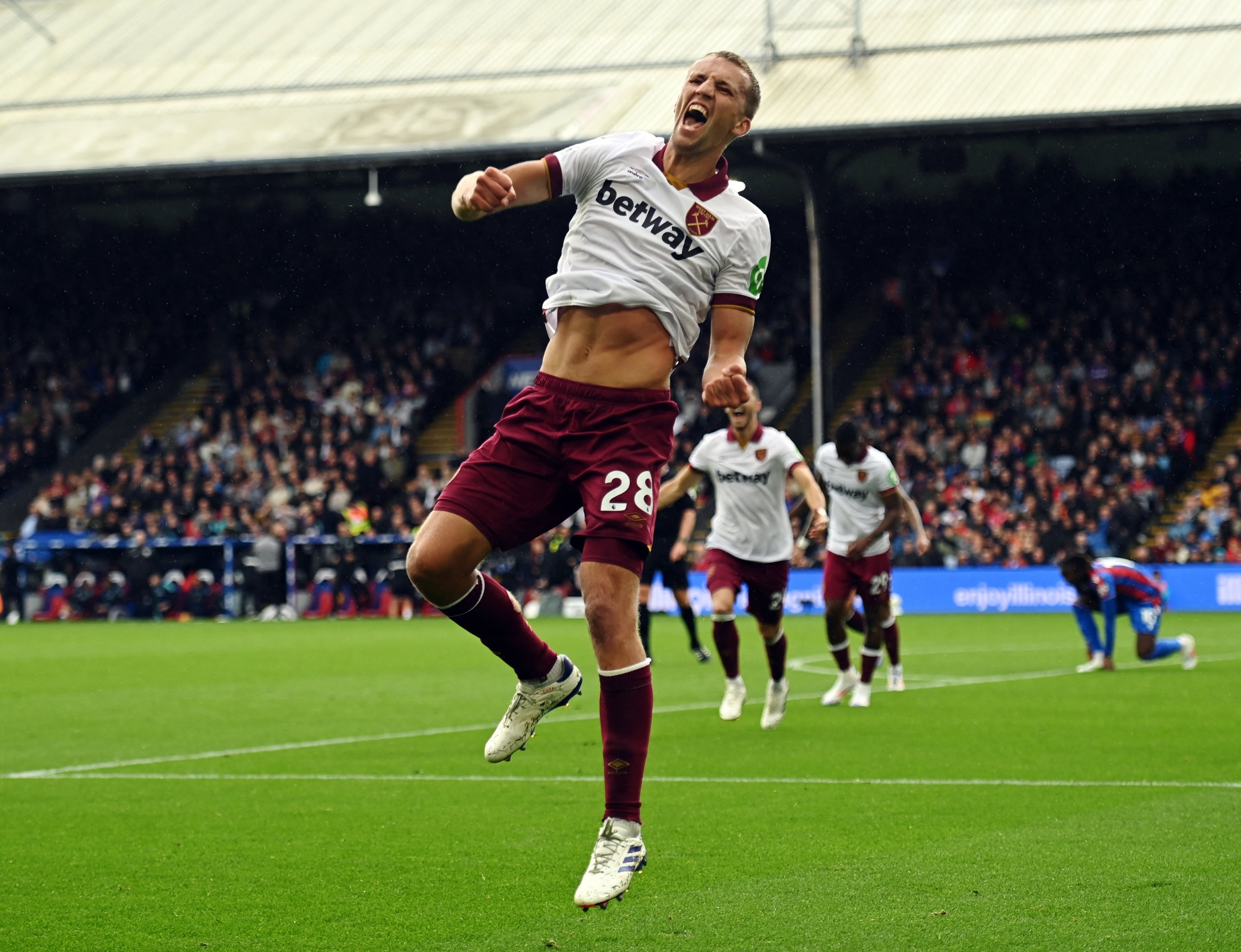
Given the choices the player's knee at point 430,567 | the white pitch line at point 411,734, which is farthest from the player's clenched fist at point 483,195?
the white pitch line at point 411,734

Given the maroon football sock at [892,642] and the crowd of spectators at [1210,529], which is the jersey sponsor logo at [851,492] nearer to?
the maroon football sock at [892,642]

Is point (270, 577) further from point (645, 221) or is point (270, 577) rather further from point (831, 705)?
point (645, 221)

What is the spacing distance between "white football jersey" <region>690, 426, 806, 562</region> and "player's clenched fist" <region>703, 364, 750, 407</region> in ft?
23.4

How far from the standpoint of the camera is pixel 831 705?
13508mm

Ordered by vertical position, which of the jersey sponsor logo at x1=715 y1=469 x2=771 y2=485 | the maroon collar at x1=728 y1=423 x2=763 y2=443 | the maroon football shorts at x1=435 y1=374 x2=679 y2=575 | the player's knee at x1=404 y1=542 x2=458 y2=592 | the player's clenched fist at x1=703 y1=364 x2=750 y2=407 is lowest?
the player's knee at x1=404 y1=542 x2=458 y2=592

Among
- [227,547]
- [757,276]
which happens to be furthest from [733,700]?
[227,547]

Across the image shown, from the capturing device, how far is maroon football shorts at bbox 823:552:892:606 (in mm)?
13555

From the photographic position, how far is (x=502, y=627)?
5656mm

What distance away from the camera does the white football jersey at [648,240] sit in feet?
17.8

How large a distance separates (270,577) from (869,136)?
13348 millimetres

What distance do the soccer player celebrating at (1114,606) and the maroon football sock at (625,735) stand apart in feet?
38.5

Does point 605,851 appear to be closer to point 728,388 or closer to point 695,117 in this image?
point 728,388

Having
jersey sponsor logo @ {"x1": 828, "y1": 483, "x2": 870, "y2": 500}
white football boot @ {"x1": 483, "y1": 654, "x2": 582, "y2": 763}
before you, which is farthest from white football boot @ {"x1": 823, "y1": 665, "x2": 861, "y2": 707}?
white football boot @ {"x1": 483, "y1": 654, "x2": 582, "y2": 763}

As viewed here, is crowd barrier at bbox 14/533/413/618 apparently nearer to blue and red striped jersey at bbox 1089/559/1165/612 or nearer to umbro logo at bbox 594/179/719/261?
blue and red striped jersey at bbox 1089/559/1165/612
